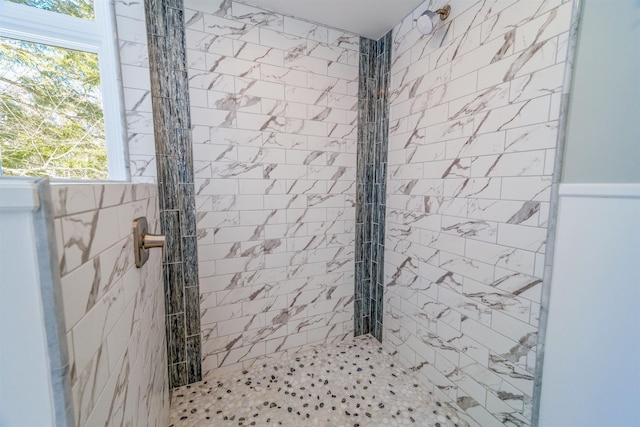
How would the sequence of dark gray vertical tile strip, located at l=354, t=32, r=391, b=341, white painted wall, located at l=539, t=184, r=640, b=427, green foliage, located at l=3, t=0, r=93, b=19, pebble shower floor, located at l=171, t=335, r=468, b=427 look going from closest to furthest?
1. white painted wall, located at l=539, t=184, r=640, b=427
2. green foliage, located at l=3, t=0, r=93, b=19
3. pebble shower floor, located at l=171, t=335, r=468, b=427
4. dark gray vertical tile strip, located at l=354, t=32, r=391, b=341

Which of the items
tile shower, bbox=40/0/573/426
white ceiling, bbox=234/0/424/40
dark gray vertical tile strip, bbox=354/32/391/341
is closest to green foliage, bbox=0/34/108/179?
tile shower, bbox=40/0/573/426

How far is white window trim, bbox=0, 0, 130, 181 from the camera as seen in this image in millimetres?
924

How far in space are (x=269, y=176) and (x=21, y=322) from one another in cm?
145

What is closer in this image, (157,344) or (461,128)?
(157,344)

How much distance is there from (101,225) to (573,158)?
156 centimetres

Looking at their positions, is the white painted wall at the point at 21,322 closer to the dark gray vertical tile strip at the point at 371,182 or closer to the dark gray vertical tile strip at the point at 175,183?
the dark gray vertical tile strip at the point at 175,183

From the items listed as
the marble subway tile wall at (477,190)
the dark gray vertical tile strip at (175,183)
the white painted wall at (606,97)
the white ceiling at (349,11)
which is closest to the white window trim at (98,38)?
the dark gray vertical tile strip at (175,183)

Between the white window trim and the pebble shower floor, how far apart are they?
1445 millimetres

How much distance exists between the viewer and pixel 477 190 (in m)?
1.27

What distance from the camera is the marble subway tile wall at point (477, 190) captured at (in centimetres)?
103

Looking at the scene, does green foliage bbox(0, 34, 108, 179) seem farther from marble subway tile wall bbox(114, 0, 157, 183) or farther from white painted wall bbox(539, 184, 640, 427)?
white painted wall bbox(539, 184, 640, 427)

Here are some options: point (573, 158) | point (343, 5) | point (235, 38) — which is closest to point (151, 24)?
point (235, 38)

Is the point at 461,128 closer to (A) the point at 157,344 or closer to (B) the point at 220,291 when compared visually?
(B) the point at 220,291

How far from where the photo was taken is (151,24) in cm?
134
